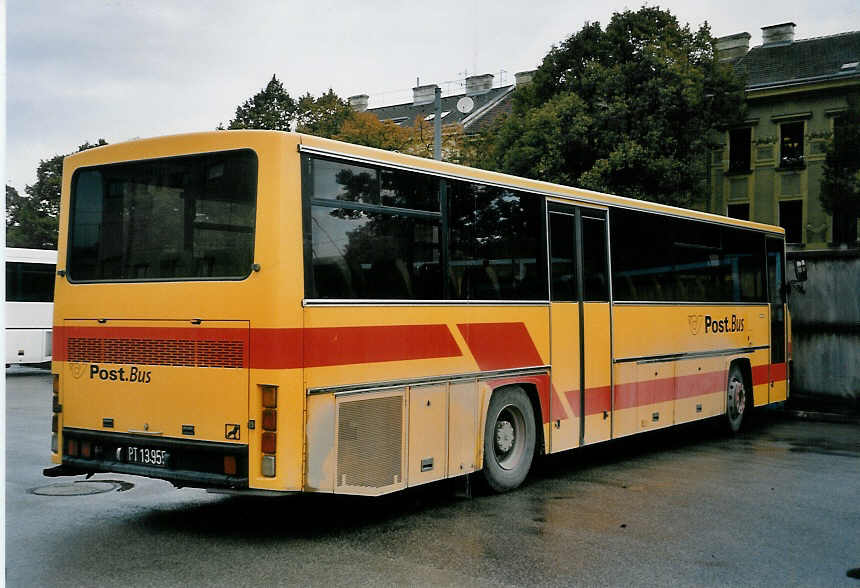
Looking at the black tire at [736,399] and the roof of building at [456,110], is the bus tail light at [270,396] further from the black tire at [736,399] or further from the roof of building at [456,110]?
the roof of building at [456,110]

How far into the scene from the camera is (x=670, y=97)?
37125mm

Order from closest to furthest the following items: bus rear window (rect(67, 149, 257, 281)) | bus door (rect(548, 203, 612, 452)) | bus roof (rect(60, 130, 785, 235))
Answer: bus rear window (rect(67, 149, 257, 281)) → bus roof (rect(60, 130, 785, 235)) → bus door (rect(548, 203, 612, 452))

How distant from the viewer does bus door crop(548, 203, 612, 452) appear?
10.8 meters

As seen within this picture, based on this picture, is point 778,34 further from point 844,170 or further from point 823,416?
point 823,416

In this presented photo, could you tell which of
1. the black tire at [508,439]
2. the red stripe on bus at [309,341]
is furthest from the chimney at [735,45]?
the red stripe on bus at [309,341]

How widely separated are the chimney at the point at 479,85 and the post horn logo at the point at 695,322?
5733cm

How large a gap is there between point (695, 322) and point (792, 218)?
34525 mm

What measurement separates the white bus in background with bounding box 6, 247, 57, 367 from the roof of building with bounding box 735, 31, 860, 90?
101 feet

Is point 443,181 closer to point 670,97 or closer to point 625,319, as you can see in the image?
point 625,319

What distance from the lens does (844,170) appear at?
39562 mm

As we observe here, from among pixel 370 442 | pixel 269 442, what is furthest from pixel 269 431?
pixel 370 442

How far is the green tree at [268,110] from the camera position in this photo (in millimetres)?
57750

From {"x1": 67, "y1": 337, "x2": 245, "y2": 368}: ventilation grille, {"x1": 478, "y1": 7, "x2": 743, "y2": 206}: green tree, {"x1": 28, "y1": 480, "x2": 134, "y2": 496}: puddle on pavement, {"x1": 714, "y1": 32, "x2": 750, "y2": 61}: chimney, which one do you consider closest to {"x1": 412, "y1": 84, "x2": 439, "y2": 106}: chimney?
{"x1": 714, "y1": 32, "x2": 750, "y2": 61}: chimney

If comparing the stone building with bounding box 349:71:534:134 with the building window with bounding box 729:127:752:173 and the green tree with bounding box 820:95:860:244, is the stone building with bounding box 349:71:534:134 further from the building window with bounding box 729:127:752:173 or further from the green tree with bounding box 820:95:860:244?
the green tree with bounding box 820:95:860:244
